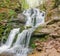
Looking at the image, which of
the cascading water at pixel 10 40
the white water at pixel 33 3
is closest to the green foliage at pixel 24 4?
the white water at pixel 33 3

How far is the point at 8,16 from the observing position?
15.5 m

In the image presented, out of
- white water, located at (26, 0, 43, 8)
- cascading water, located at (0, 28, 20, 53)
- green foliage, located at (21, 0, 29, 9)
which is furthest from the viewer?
white water, located at (26, 0, 43, 8)

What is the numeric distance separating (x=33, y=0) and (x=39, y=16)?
5359 millimetres

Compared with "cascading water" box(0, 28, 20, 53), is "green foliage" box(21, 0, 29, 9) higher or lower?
higher

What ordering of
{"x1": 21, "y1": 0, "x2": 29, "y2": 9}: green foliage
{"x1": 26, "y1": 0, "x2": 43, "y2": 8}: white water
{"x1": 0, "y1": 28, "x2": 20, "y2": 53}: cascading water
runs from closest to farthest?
1. {"x1": 0, "y1": 28, "x2": 20, "y2": 53}: cascading water
2. {"x1": 21, "y1": 0, "x2": 29, "y2": 9}: green foliage
3. {"x1": 26, "y1": 0, "x2": 43, "y2": 8}: white water

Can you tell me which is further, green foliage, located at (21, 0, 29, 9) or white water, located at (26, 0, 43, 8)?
white water, located at (26, 0, 43, 8)

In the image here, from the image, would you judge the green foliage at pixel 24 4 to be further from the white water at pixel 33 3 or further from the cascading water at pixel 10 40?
the cascading water at pixel 10 40

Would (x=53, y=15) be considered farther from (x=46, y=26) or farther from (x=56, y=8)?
(x=46, y=26)

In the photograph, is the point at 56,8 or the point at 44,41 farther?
the point at 56,8

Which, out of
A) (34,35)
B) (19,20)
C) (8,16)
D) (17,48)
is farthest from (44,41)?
(8,16)

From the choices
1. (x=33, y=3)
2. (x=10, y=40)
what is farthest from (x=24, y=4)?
(x=10, y=40)

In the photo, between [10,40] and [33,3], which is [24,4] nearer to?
[33,3]


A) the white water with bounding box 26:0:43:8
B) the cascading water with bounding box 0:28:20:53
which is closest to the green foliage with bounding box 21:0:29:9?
the white water with bounding box 26:0:43:8

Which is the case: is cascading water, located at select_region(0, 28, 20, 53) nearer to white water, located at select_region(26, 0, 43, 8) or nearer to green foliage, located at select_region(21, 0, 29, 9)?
green foliage, located at select_region(21, 0, 29, 9)
